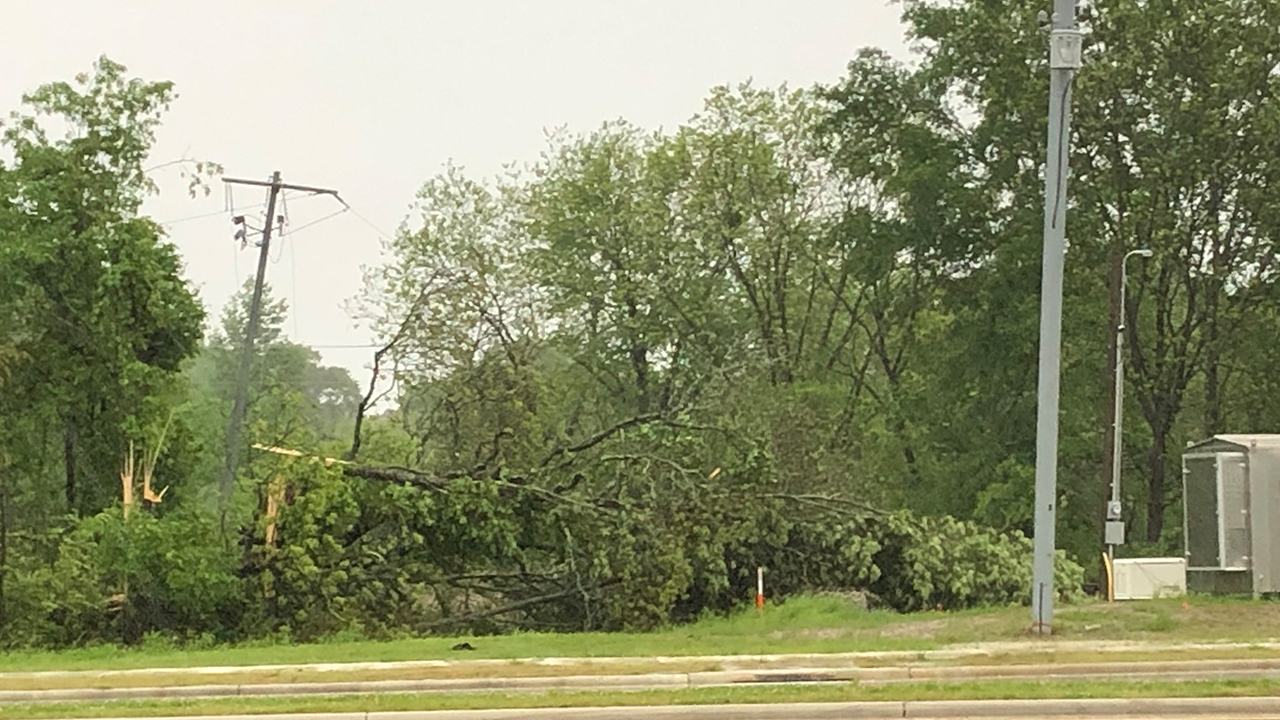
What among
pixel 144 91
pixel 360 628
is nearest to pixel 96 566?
pixel 360 628

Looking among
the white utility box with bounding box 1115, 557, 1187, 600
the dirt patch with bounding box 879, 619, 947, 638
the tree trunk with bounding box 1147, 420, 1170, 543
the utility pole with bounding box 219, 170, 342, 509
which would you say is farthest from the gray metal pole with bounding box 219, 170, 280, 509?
the tree trunk with bounding box 1147, 420, 1170, 543

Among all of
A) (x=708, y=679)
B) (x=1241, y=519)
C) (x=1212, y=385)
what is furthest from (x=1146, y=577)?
(x=1212, y=385)

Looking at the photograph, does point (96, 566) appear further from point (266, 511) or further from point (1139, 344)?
point (1139, 344)

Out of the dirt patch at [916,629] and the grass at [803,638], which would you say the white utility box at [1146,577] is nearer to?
the grass at [803,638]

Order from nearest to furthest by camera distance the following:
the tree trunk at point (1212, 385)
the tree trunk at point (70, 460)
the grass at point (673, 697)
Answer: the grass at point (673, 697) → the tree trunk at point (70, 460) → the tree trunk at point (1212, 385)

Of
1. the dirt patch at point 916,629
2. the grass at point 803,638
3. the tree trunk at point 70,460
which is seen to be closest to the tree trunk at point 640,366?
the tree trunk at point 70,460

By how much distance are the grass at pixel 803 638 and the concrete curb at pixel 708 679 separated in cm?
198

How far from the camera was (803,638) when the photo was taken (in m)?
20.0

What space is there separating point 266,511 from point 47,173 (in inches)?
320

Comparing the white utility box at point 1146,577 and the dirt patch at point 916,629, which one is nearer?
the dirt patch at point 916,629

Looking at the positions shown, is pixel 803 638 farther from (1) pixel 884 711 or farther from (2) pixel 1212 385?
(2) pixel 1212 385

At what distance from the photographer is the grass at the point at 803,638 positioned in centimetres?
1836

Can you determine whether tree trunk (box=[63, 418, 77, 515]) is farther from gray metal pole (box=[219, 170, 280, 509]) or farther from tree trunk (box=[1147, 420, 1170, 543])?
tree trunk (box=[1147, 420, 1170, 543])

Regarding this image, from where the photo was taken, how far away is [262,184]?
3012 cm
